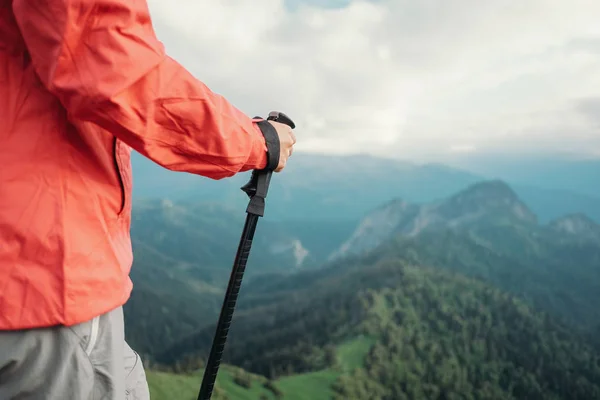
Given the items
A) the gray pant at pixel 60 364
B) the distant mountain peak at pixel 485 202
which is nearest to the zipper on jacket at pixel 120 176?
the gray pant at pixel 60 364

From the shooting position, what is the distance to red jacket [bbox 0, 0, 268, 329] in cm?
143

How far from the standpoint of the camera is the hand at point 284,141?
2.10m

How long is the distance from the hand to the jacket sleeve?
0.42m

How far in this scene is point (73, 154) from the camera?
5.46 ft

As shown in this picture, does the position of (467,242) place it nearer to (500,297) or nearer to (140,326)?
(500,297)

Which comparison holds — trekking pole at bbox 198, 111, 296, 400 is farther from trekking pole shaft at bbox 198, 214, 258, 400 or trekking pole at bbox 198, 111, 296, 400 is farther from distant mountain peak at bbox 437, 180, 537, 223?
distant mountain peak at bbox 437, 180, 537, 223

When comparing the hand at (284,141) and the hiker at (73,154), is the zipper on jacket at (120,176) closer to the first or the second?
the hiker at (73,154)

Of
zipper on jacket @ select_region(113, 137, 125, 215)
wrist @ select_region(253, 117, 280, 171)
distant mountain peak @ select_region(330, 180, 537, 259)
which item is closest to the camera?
zipper on jacket @ select_region(113, 137, 125, 215)

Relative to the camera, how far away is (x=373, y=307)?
1240 inches

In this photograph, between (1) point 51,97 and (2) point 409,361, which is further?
(2) point 409,361

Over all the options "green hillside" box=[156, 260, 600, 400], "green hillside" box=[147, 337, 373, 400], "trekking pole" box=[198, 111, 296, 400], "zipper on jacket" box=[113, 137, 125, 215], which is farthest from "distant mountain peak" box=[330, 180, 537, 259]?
"zipper on jacket" box=[113, 137, 125, 215]

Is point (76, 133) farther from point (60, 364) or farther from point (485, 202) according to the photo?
point (485, 202)

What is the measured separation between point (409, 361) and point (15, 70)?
1010 inches

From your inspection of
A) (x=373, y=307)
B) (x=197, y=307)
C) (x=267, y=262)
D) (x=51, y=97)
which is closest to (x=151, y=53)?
(x=51, y=97)
